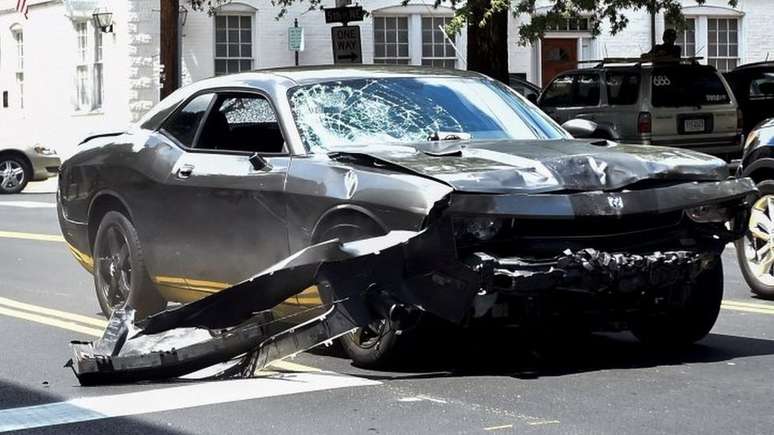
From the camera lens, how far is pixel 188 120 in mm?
8734

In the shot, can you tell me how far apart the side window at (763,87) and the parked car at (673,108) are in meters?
2.13

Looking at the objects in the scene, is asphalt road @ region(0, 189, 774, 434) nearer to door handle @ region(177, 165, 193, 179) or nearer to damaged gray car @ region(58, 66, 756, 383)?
damaged gray car @ region(58, 66, 756, 383)

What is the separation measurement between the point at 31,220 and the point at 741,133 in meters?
10.3

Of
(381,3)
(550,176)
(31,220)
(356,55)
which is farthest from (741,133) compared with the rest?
(550,176)

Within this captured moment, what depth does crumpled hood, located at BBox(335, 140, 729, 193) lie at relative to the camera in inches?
262

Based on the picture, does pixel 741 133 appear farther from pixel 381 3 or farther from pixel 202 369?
pixel 202 369

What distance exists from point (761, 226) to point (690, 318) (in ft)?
7.99

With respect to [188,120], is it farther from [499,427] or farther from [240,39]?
[240,39]

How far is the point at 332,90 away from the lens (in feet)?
→ 26.3

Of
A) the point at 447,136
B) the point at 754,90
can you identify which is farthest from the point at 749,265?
the point at 754,90

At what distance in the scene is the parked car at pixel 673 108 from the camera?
A: 19.9m

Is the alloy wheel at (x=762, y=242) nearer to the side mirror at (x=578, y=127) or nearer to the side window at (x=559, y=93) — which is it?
the side mirror at (x=578, y=127)

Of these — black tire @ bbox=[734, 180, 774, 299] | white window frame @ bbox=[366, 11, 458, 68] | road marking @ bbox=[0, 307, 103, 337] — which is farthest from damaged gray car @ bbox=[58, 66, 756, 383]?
white window frame @ bbox=[366, 11, 458, 68]

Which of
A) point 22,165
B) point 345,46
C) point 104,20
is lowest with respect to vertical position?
point 22,165
